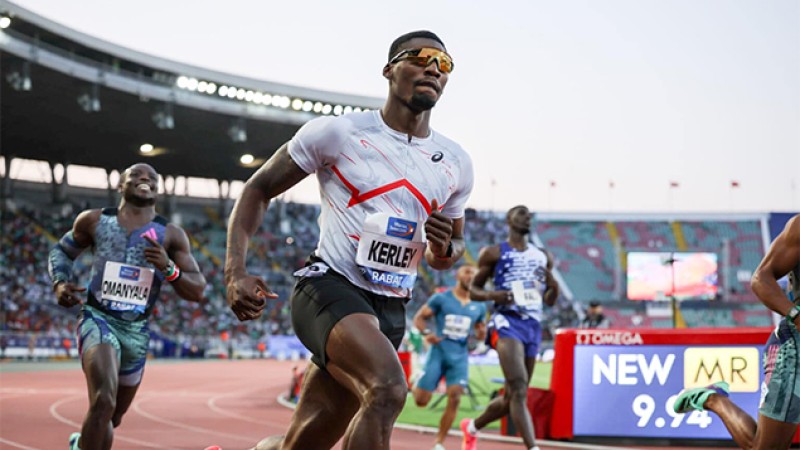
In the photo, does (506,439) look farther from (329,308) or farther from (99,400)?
(329,308)

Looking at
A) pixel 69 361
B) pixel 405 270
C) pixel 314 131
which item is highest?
pixel 314 131

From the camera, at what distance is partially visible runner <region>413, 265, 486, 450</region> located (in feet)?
36.4

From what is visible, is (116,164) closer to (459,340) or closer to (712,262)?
(712,262)

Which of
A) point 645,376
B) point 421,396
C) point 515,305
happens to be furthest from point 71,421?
point 645,376

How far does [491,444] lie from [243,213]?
816cm

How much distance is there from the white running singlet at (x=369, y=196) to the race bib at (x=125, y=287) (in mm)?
2992

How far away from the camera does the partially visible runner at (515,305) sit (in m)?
9.32

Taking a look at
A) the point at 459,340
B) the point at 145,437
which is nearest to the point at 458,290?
the point at 459,340

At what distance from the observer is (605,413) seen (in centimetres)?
1184

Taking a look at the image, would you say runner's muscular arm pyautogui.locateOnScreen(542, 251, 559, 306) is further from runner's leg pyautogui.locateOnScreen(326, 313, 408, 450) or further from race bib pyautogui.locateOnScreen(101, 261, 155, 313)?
runner's leg pyautogui.locateOnScreen(326, 313, 408, 450)

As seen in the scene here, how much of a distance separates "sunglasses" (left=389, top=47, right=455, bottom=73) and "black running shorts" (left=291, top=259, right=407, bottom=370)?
40.0 inches

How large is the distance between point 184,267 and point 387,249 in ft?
11.2

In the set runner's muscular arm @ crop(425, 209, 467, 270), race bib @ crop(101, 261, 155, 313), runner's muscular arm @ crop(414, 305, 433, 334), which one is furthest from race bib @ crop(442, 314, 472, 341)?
runner's muscular arm @ crop(425, 209, 467, 270)

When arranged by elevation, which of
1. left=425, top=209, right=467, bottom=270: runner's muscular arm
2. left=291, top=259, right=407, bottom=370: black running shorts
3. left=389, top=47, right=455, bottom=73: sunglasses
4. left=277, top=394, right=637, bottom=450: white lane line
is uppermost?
left=389, top=47, right=455, bottom=73: sunglasses
